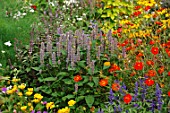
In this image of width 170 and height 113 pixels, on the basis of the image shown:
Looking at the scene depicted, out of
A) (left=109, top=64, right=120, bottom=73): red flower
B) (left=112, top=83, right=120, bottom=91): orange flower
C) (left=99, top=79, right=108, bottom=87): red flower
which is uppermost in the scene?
(left=109, top=64, right=120, bottom=73): red flower

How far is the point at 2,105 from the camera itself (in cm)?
399

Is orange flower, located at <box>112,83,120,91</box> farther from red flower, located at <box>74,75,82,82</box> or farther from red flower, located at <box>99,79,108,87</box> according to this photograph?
red flower, located at <box>74,75,82,82</box>

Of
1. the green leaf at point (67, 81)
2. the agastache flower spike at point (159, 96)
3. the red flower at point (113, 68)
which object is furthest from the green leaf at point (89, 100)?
the agastache flower spike at point (159, 96)

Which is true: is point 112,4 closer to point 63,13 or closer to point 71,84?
point 63,13

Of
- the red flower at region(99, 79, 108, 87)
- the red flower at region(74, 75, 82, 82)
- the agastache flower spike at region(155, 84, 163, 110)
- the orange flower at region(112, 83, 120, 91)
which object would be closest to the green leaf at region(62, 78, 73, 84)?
the red flower at region(74, 75, 82, 82)

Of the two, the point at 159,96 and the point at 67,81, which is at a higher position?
the point at 67,81

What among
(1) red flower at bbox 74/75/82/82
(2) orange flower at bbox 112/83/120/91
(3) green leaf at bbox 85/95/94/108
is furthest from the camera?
(3) green leaf at bbox 85/95/94/108

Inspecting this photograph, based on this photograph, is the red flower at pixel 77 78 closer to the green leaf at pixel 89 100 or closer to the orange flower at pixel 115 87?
the green leaf at pixel 89 100

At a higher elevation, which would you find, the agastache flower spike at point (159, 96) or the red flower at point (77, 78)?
the red flower at point (77, 78)

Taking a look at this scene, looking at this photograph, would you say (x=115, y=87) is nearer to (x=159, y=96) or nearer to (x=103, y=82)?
(x=103, y=82)

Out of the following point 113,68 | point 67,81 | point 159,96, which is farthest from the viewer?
point 67,81

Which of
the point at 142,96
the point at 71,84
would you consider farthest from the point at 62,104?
the point at 142,96

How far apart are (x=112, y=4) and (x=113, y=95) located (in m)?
2.87

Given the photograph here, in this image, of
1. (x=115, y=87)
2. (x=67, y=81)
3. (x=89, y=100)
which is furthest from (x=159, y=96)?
(x=67, y=81)
